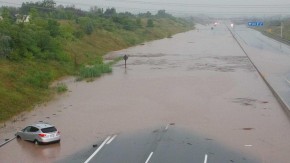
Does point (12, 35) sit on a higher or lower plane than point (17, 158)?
higher

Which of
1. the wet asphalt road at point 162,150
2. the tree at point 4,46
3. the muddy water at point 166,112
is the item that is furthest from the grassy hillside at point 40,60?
the wet asphalt road at point 162,150

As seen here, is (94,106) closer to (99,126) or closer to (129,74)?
(99,126)

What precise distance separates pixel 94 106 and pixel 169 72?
58.2 feet

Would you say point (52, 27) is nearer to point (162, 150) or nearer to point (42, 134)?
point (42, 134)

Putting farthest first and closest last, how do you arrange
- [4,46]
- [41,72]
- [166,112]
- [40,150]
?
[4,46] → [41,72] → [166,112] → [40,150]

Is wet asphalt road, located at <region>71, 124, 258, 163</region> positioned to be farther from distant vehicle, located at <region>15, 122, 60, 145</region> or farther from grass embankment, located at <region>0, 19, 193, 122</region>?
grass embankment, located at <region>0, 19, 193, 122</region>

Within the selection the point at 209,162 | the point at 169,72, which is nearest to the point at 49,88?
the point at 169,72

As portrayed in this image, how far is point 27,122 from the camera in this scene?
24.2 m

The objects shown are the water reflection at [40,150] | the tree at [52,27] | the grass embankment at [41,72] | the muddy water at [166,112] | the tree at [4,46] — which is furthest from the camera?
the tree at [52,27]

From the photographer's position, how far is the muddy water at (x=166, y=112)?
19344 mm

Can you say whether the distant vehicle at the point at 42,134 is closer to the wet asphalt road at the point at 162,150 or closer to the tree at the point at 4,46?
the wet asphalt road at the point at 162,150

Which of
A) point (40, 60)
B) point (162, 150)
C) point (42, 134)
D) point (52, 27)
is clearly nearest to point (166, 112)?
point (162, 150)

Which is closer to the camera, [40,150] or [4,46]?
[40,150]

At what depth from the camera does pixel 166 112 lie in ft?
86.7
